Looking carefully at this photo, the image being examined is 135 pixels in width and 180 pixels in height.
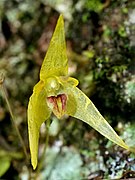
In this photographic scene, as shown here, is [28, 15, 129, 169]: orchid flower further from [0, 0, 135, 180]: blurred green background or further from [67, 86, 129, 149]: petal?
[0, 0, 135, 180]: blurred green background

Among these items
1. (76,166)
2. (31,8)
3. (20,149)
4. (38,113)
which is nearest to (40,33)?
(31,8)

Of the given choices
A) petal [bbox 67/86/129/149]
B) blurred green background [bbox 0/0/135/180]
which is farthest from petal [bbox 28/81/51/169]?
blurred green background [bbox 0/0/135/180]

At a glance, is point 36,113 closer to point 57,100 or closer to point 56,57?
point 57,100

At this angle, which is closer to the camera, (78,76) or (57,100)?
(57,100)

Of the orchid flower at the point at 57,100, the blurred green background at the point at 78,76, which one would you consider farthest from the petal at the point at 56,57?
the blurred green background at the point at 78,76

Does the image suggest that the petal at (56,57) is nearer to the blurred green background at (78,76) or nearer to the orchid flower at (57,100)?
the orchid flower at (57,100)

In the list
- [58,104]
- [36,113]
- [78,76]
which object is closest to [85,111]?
[58,104]
